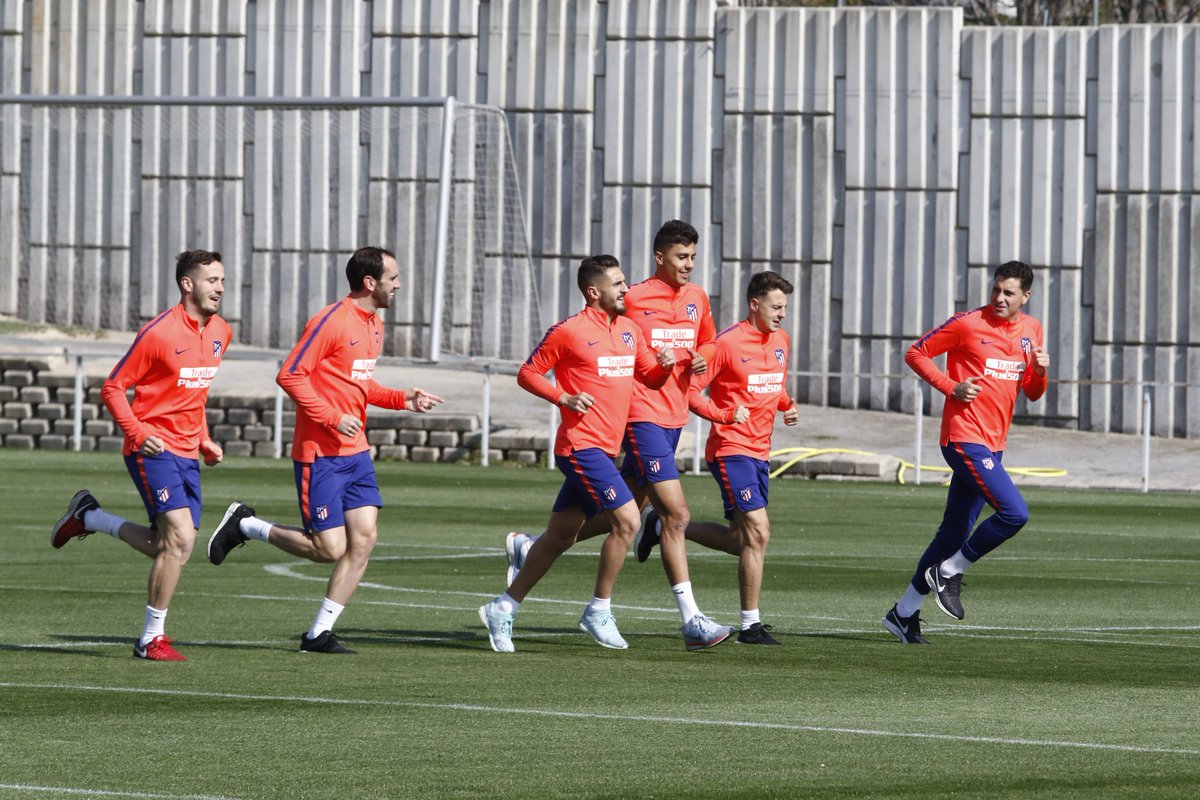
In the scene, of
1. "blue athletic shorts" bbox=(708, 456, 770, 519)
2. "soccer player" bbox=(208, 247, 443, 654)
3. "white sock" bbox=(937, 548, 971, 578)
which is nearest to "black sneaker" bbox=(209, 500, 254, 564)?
"soccer player" bbox=(208, 247, 443, 654)

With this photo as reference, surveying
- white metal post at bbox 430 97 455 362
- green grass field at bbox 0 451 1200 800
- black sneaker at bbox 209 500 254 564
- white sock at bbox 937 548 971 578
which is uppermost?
white metal post at bbox 430 97 455 362

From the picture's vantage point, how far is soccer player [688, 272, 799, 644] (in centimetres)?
1111

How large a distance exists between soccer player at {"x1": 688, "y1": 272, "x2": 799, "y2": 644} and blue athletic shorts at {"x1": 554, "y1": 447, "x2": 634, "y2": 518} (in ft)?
2.46

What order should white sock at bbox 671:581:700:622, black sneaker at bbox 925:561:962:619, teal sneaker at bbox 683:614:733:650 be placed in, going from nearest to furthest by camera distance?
teal sneaker at bbox 683:614:733:650 → white sock at bbox 671:581:700:622 → black sneaker at bbox 925:561:962:619

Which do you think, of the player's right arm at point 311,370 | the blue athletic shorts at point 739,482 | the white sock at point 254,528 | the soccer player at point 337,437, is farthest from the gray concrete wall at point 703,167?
the player's right arm at point 311,370

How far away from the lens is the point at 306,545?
415 inches

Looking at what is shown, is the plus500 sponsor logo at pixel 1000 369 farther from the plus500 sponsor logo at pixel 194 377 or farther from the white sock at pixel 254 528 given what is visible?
the plus500 sponsor logo at pixel 194 377

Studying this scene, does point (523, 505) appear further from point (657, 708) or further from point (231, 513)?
point (657, 708)

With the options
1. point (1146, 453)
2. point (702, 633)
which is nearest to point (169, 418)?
point (702, 633)

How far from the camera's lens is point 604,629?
35.0ft

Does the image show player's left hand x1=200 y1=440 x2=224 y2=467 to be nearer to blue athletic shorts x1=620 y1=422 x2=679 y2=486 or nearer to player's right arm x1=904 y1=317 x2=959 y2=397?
blue athletic shorts x1=620 y1=422 x2=679 y2=486

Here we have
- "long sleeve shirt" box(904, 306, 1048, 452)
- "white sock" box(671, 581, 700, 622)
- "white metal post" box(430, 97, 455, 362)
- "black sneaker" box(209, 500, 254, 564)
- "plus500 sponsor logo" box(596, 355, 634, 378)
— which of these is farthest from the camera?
"white metal post" box(430, 97, 455, 362)

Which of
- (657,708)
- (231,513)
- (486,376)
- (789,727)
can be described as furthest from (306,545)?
(486,376)

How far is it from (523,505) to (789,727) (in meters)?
14.3
